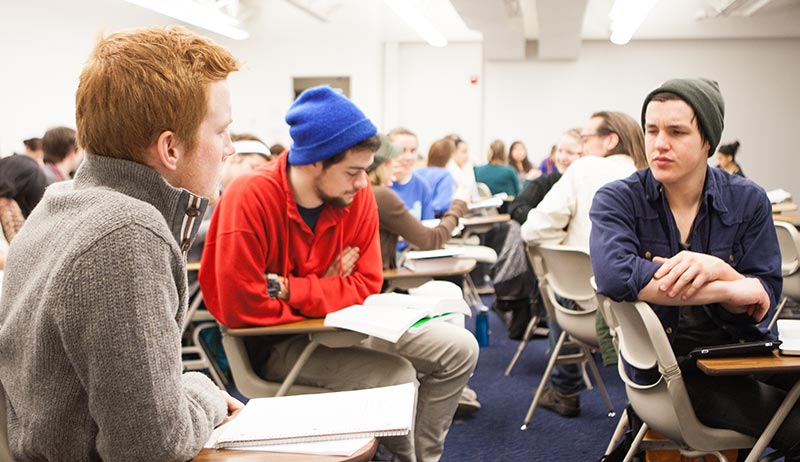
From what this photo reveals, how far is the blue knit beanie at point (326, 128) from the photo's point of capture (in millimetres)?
2344

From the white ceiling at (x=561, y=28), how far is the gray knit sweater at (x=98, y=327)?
995 cm

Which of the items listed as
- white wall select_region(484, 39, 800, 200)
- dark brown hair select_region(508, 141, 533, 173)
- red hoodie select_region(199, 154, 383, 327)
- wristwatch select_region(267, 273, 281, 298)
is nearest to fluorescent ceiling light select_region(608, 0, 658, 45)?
white wall select_region(484, 39, 800, 200)

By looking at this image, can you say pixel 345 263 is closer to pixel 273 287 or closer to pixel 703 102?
pixel 273 287

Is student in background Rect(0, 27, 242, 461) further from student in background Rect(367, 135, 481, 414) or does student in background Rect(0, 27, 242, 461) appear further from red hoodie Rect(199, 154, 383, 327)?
student in background Rect(367, 135, 481, 414)

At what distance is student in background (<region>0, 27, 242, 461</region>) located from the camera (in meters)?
0.97

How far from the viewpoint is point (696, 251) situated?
84.2 inches

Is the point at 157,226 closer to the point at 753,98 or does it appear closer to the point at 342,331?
the point at 342,331

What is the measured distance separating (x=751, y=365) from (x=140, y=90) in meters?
1.46

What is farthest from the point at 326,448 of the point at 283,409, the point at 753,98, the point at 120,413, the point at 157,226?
the point at 753,98

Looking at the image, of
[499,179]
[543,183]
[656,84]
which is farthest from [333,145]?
[656,84]

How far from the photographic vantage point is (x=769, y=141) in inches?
483

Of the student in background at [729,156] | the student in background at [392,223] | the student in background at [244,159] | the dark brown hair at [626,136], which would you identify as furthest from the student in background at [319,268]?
the student in background at [729,156]

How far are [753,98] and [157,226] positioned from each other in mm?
13044

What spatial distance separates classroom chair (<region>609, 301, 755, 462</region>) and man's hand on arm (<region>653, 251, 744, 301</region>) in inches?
3.4
